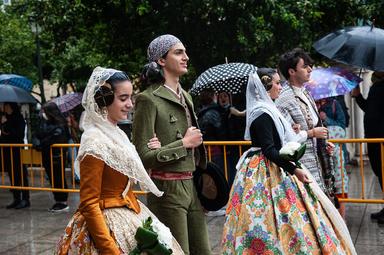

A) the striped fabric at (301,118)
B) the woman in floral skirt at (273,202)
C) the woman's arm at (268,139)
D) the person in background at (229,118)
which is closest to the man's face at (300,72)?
the striped fabric at (301,118)

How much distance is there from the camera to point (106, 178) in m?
3.37

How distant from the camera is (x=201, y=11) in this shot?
11297mm

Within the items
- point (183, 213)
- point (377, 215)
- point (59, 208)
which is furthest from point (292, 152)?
point (59, 208)

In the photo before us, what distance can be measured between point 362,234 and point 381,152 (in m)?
0.96

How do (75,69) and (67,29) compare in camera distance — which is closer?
(67,29)

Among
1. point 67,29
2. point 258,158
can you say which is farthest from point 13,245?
point 67,29

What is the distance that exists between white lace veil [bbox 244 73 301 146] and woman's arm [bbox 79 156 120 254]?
1.90 metres

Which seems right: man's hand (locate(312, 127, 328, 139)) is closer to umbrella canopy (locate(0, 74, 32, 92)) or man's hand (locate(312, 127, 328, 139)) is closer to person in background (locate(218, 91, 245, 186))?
person in background (locate(218, 91, 245, 186))

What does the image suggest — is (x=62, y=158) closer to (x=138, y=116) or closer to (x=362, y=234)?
(x=362, y=234)

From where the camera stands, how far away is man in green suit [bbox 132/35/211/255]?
4074 millimetres

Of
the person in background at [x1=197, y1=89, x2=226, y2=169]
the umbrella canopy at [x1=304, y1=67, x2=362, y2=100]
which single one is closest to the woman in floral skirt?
the umbrella canopy at [x1=304, y1=67, x2=362, y2=100]

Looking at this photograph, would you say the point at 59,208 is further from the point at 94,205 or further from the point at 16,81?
the point at 94,205

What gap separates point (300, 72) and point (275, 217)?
143 centimetres

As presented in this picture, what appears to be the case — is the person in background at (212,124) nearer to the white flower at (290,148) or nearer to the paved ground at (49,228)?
the paved ground at (49,228)
